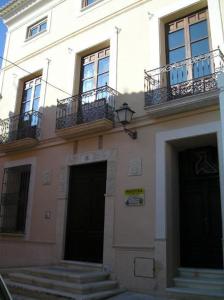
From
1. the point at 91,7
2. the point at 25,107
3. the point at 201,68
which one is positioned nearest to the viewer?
the point at 201,68

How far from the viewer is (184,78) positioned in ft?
26.3

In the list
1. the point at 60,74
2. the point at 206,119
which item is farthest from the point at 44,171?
the point at 206,119

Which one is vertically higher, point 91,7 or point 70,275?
point 91,7

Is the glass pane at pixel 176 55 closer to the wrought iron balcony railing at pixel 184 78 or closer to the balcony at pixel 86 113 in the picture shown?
the wrought iron balcony railing at pixel 184 78

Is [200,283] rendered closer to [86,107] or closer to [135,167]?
[135,167]

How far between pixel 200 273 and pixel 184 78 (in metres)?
4.35

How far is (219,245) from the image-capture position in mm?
7387

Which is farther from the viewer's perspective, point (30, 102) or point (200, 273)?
point (30, 102)

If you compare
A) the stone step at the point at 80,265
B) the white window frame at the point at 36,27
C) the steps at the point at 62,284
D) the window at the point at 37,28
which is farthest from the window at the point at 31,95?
the steps at the point at 62,284

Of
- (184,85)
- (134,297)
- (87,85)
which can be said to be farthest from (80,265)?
(87,85)

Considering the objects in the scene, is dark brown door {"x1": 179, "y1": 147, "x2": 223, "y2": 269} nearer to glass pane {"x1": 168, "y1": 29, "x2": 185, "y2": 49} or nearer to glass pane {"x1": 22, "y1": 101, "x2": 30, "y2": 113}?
glass pane {"x1": 168, "y1": 29, "x2": 185, "y2": 49}

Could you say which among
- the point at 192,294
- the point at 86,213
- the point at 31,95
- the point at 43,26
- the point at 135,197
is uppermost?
the point at 43,26

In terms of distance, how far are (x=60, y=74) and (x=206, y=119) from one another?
539 centimetres

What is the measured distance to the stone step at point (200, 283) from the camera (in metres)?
6.54
